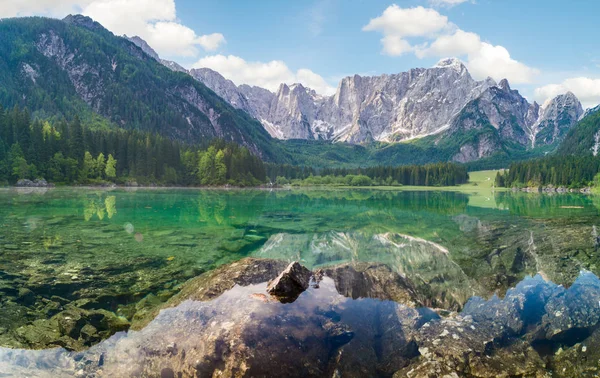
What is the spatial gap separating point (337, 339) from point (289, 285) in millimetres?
4435

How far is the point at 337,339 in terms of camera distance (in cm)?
1102

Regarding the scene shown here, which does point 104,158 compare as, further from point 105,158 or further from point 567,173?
point 567,173

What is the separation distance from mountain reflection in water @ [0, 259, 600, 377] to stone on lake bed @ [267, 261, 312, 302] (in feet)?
1.52

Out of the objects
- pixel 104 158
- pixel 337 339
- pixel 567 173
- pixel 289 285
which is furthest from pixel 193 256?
pixel 567 173

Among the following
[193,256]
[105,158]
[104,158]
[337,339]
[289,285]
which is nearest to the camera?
[337,339]

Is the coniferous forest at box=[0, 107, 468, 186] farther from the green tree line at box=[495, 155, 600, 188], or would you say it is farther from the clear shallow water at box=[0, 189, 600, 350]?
the green tree line at box=[495, 155, 600, 188]

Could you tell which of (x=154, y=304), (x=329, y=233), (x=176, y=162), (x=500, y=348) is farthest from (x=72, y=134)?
(x=500, y=348)

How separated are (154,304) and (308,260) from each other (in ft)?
36.2

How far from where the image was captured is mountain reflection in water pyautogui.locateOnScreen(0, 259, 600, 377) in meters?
9.41

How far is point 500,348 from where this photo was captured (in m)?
10.6

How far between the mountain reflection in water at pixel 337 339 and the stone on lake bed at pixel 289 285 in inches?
18.2

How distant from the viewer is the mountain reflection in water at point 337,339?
30.9 feet

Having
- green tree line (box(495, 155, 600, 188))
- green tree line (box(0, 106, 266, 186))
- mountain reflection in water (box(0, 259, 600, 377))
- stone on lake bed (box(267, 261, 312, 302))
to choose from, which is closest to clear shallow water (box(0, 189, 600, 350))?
mountain reflection in water (box(0, 259, 600, 377))

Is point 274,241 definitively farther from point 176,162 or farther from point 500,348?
point 176,162
